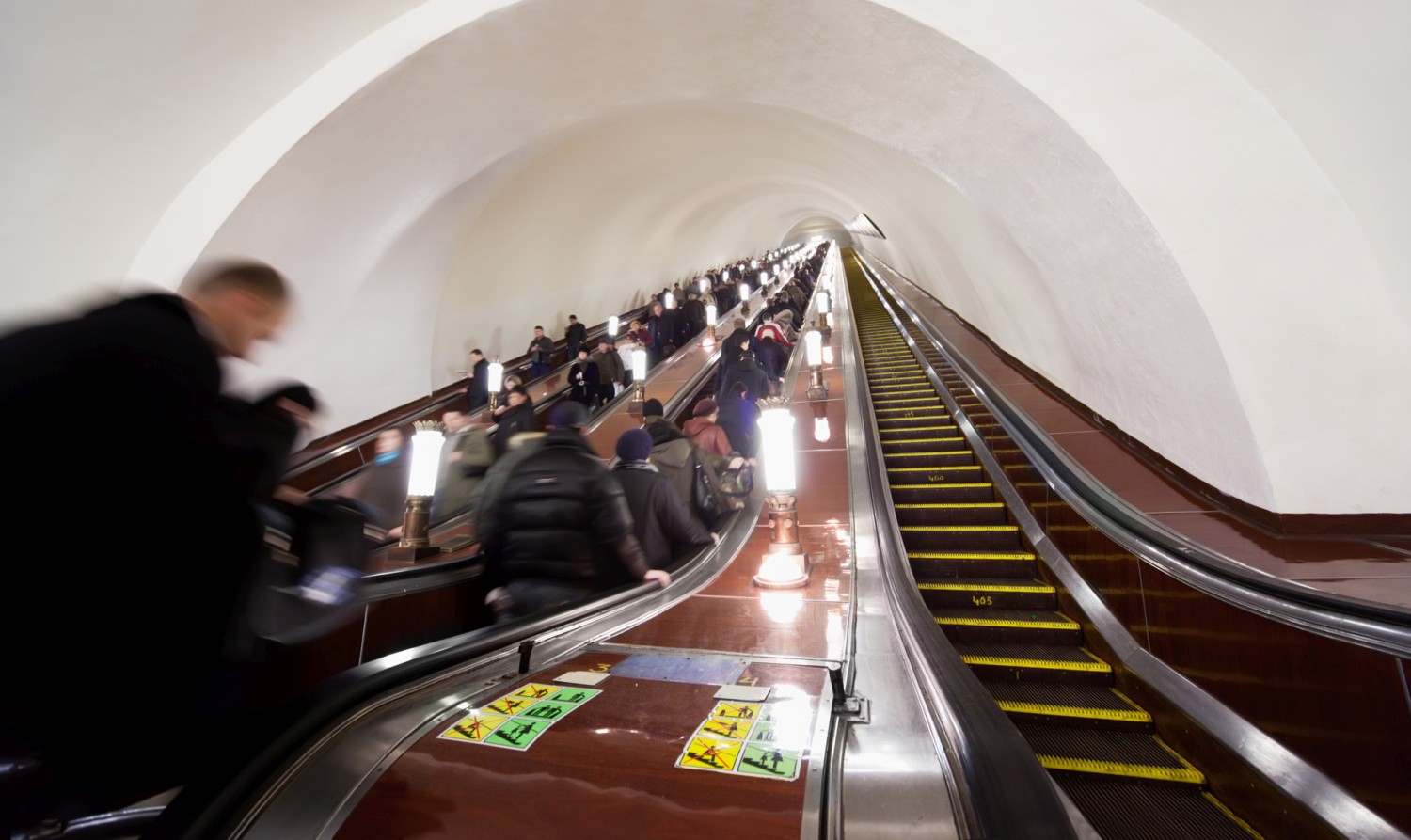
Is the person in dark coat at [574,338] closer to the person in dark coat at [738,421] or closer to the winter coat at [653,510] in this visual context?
the person in dark coat at [738,421]

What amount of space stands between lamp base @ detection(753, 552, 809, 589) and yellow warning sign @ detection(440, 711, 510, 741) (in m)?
2.08

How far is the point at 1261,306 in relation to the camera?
10.6ft

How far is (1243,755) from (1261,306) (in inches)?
85.1

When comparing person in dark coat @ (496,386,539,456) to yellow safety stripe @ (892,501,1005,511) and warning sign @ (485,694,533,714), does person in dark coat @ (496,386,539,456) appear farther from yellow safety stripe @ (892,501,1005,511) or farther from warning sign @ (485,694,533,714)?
warning sign @ (485,694,533,714)

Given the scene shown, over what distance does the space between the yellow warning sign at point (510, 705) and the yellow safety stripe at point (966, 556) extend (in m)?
3.45

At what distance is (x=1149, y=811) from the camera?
2.53 metres

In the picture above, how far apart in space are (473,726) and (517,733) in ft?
0.46

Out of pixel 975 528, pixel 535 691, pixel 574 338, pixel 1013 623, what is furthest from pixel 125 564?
pixel 574 338

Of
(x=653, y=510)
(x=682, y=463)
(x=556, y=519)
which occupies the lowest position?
(x=556, y=519)

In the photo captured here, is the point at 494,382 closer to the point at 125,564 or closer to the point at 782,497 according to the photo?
the point at 782,497

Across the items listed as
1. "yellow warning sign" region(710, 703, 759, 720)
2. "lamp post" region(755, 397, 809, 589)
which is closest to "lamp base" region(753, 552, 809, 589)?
"lamp post" region(755, 397, 809, 589)

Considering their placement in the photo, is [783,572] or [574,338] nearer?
[783,572]

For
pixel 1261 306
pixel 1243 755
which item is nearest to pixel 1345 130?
pixel 1261 306

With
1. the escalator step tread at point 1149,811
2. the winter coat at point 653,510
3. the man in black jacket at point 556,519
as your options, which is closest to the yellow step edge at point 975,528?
the winter coat at point 653,510
